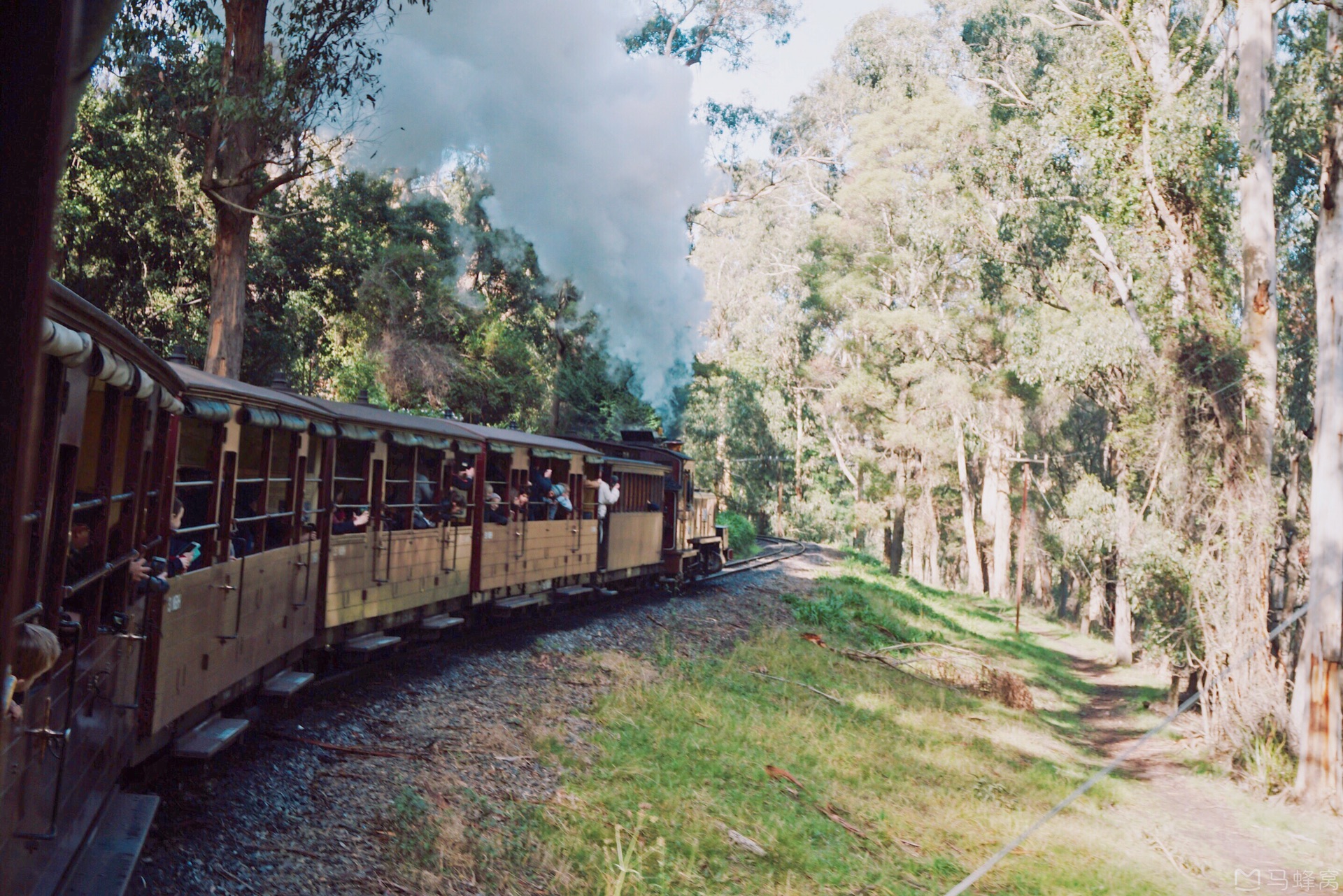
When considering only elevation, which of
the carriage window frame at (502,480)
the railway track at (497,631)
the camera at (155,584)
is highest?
the carriage window frame at (502,480)

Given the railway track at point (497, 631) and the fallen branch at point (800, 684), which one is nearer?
the railway track at point (497, 631)

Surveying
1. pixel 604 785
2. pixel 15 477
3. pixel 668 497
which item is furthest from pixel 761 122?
pixel 15 477

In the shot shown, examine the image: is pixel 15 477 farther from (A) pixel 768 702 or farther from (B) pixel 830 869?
(A) pixel 768 702

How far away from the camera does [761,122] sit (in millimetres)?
43125

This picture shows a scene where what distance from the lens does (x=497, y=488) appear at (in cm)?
1301

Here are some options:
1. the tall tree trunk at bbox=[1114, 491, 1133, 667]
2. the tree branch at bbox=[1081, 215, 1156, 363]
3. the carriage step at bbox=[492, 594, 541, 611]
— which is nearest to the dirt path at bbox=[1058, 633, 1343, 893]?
the tall tree trunk at bbox=[1114, 491, 1133, 667]

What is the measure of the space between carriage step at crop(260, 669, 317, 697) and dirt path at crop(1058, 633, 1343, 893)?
348 inches

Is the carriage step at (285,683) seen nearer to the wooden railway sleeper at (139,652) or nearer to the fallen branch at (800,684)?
the wooden railway sleeper at (139,652)

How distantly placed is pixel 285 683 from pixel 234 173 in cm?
1110

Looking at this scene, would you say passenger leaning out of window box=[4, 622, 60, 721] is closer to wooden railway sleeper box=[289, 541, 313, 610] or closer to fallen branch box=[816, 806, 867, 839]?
wooden railway sleeper box=[289, 541, 313, 610]

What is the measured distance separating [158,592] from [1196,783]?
46.6 feet

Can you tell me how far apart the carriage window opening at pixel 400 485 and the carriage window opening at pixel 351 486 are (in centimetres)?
47

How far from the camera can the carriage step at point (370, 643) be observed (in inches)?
367

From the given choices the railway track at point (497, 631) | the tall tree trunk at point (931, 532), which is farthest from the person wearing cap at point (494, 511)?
the tall tree trunk at point (931, 532)
